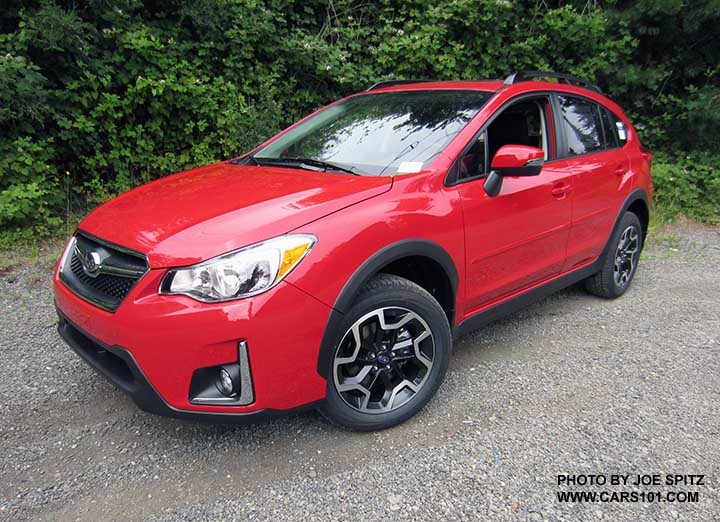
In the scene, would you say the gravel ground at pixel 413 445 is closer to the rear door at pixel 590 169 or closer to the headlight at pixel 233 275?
the rear door at pixel 590 169

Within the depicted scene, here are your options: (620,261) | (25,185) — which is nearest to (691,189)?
(620,261)

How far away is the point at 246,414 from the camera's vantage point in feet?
6.97

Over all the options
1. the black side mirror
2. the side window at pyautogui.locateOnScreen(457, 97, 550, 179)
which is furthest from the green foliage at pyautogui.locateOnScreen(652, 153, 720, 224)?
the black side mirror

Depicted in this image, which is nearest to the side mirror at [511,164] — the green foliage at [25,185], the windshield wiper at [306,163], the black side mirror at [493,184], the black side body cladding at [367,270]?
the black side mirror at [493,184]

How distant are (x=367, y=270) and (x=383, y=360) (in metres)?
0.48

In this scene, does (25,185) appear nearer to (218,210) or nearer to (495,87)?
(218,210)

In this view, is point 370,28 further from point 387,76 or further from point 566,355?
point 566,355

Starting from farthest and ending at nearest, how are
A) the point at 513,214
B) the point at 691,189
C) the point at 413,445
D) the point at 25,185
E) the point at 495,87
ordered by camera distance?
the point at 691,189
the point at 25,185
the point at 495,87
the point at 513,214
the point at 413,445

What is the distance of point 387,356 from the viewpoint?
98.7 inches

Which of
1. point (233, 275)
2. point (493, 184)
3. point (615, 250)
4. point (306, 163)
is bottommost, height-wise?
point (615, 250)

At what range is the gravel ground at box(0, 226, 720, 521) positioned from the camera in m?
2.11

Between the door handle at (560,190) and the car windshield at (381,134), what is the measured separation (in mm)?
714

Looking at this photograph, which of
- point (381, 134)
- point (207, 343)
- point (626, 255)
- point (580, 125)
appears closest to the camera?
point (207, 343)

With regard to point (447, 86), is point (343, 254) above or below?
below
